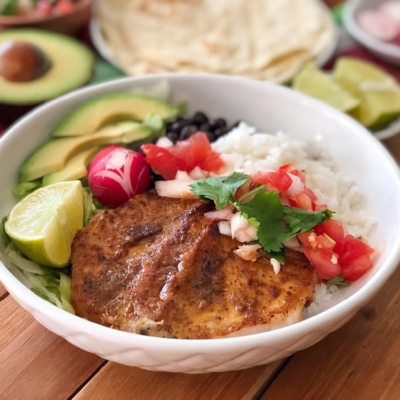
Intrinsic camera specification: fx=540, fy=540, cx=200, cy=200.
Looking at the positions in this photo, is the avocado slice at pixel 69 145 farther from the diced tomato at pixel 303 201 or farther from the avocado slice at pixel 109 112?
the diced tomato at pixel 303 201

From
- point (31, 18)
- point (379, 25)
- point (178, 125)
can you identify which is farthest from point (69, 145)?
point (379, 25)

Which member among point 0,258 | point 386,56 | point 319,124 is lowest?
point 386,56

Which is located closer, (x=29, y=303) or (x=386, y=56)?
(x=29, y=303)

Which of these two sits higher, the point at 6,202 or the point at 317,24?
the point at 6,202

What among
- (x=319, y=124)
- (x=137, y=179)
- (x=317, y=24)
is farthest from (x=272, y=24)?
(x=137, y=179)

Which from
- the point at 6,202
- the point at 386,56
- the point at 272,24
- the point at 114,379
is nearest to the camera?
the point at 114,379

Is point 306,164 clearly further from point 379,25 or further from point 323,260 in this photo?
point 379,25

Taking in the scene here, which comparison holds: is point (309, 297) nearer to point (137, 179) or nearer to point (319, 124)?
point (137, 179)
